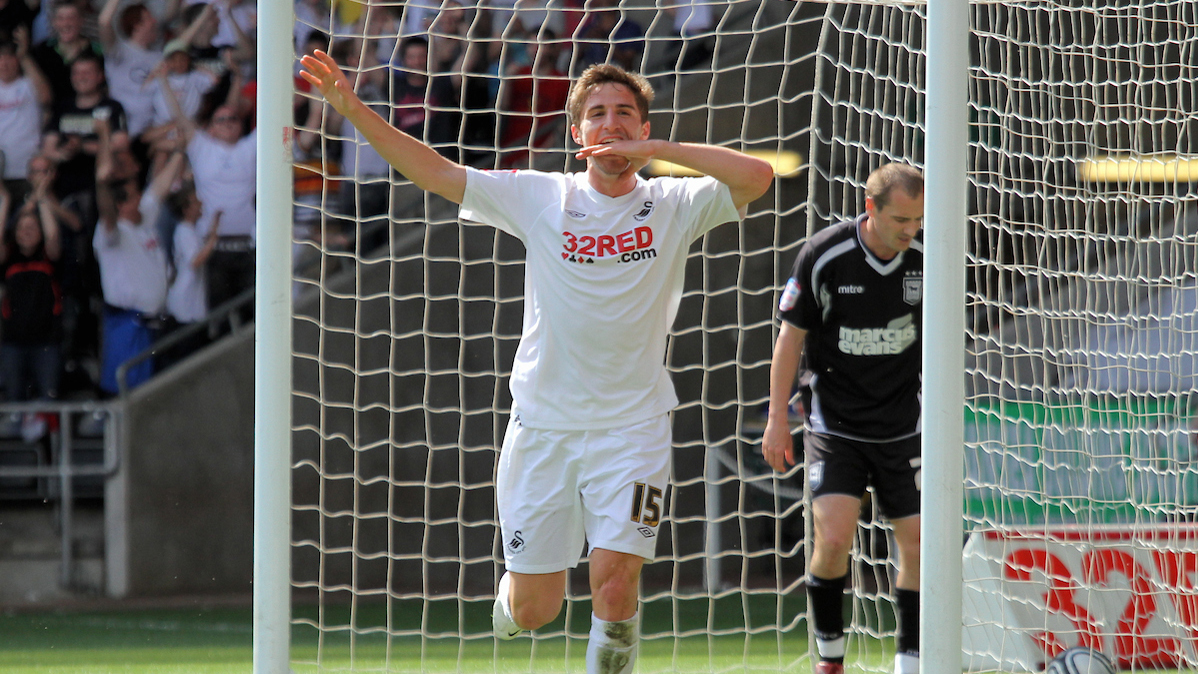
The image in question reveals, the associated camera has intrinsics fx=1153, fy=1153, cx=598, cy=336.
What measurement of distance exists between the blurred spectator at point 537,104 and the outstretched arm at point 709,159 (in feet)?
12.5

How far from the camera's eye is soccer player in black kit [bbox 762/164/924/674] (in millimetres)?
4199

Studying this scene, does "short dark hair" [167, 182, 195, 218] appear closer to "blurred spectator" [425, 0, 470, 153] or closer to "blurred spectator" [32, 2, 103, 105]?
"blurred spectator" [32, 2, 103, 105]

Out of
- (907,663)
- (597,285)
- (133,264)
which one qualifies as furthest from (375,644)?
(133,264)

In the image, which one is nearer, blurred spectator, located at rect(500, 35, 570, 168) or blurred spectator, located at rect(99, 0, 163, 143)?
blurred spectator, located at rect(500, 35, 570, 168)

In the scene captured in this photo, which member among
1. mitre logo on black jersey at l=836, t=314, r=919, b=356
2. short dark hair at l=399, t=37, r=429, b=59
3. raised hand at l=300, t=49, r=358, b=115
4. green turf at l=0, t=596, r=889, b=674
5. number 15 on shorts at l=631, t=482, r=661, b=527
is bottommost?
green turf at l=0, t=596, r=889, b=674

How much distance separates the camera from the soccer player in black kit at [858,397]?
13.8 feet

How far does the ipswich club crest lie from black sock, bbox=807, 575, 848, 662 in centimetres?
106

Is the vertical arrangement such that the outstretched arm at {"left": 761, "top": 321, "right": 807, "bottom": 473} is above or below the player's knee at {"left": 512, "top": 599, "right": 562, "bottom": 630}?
above

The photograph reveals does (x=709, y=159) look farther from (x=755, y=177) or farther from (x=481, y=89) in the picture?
(x=481, y=89)

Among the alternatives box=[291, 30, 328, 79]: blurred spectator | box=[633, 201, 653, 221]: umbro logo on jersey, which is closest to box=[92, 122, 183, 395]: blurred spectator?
box=[291, 30, 328, 79]: blurred spectator

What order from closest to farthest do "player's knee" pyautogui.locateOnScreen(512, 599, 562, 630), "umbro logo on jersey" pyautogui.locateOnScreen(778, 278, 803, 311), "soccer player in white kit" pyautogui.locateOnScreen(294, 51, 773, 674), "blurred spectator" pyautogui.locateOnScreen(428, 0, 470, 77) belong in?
"soccer player in white kit" pyautogui.locateOnScreen(294, 51, 773, 674) → "player's knee" pyautogui.locateOnScreen(512, 599, 562, 630) → "umbro logo on jersey" pyautogui.locateOnScreen(778, 278, 803, 311) → "blurred spectator" pyautogui.locateOnScreen(428, 0, 470, 77)

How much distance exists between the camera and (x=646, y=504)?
345 centimetres

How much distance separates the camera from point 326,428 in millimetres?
7352

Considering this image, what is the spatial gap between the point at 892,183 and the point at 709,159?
0.95 metres
